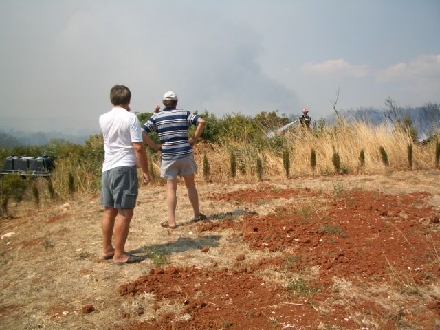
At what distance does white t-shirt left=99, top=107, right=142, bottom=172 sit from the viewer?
4.17m

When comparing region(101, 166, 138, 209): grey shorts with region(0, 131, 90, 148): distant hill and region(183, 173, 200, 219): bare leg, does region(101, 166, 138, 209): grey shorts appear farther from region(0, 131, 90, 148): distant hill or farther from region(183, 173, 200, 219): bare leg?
region(0, 131, 90, 148): distant hill

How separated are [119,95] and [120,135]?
420mm

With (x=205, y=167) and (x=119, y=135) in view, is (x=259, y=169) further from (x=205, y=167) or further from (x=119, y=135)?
(x=119, y=135)

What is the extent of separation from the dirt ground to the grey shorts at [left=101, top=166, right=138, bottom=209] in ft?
2.36

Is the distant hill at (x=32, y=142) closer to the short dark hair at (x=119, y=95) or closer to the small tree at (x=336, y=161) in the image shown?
the small tree at (x=336, y=161)

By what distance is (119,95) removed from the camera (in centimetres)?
423

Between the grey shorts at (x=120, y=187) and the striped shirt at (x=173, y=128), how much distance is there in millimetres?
1091

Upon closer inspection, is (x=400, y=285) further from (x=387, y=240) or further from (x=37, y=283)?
(x=37, y=283)

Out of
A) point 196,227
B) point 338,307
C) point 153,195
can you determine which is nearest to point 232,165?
point 153,195

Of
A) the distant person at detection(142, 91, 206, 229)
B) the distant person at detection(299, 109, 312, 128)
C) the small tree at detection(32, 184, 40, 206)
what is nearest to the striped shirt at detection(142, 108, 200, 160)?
the distant person at detection(142, 91, 206, 229)

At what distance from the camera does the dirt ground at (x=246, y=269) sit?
10.7 ft

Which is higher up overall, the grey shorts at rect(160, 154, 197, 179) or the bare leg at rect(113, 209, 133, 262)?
the grey shorts at rect(160, 154, 197, 179)

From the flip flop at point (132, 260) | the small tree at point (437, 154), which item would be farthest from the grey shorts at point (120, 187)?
the small tree at point (437, 154)

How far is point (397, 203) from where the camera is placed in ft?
20.4
